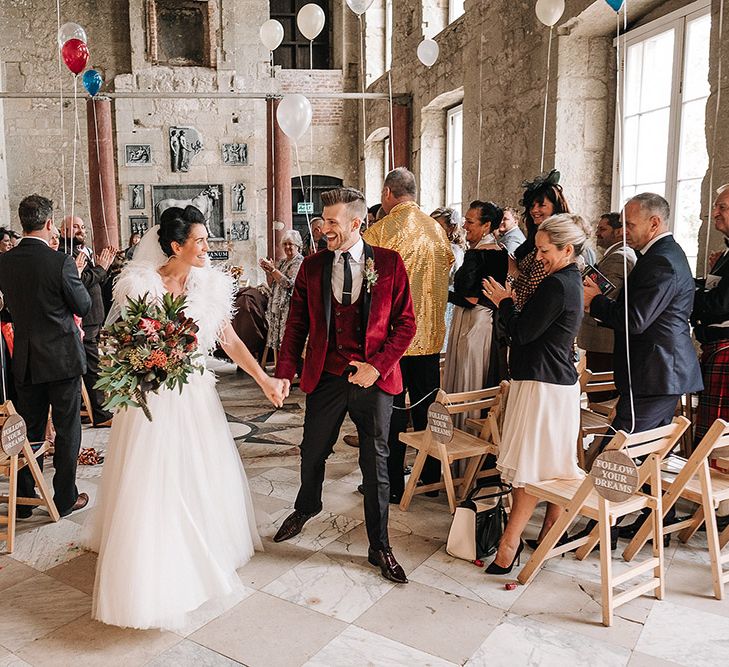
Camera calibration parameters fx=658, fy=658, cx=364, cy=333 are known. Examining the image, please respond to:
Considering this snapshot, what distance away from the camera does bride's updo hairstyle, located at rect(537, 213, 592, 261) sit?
2805mm

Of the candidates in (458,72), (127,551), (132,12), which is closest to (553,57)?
(458,72)

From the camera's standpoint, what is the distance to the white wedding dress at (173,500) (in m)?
2.56

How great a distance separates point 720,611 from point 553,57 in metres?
5.12

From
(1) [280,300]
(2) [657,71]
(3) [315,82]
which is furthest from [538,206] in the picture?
(3) [315,82]

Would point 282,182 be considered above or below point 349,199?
above

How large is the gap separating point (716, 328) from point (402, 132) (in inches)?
279

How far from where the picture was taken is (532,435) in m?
2.91

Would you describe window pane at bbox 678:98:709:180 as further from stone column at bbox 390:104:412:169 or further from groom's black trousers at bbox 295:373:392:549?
stone column at bbox 390:104:412:169

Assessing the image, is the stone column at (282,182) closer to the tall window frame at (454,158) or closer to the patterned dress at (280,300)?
the tall window frame at (454,158)

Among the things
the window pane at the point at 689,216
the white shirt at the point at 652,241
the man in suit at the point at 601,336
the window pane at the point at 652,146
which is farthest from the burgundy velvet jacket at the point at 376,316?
the window pane at the point at 652,146

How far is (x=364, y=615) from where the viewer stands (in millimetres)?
2709

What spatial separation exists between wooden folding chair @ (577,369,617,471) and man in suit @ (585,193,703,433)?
0.53 m

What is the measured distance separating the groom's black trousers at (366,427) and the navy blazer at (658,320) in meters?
1.17

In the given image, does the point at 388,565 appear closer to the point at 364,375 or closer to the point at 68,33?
the point at 364,375
